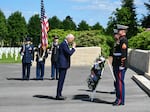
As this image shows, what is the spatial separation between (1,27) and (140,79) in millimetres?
62989

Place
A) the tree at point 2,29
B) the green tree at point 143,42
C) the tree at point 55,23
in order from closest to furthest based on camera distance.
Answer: the green tree at point 143,42
the tree at point 2,29
the tree at point 55,23

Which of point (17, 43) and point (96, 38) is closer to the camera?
point (96, 38)

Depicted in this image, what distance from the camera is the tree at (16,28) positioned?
284ft

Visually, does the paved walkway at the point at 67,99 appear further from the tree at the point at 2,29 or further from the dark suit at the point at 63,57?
the tree at the point at 2,29

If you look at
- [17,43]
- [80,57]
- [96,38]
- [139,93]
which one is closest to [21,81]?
[139,93]

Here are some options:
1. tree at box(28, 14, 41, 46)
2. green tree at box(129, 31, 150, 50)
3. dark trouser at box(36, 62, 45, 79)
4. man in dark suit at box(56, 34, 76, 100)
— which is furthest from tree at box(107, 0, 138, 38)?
man in dark suit at box(56, 34, 76, 100)

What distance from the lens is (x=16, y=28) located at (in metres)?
86.9

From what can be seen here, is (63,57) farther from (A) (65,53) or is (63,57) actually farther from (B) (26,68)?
(B) (26,68)

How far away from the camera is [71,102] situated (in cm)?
1184

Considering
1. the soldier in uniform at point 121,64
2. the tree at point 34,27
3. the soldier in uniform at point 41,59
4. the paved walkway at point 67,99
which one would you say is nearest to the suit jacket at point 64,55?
the paved walkway at point 67,99

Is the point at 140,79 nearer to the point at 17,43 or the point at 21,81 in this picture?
the point at 21,81

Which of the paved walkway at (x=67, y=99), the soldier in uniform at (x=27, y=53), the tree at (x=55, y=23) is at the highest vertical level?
the tree at (x=55, y=23)

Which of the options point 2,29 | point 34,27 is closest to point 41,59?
point 2,29

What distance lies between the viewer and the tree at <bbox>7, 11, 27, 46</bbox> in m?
86.6
